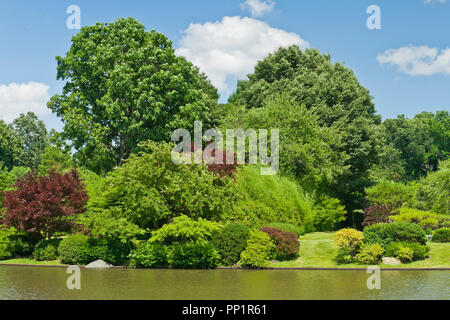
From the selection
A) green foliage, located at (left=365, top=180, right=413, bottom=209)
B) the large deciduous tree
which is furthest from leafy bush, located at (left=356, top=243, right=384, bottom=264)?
the large deciduous tree

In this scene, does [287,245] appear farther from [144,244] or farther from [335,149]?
[335,149]

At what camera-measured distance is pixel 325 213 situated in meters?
34.5

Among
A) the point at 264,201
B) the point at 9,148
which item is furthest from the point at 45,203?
the point at 9,148

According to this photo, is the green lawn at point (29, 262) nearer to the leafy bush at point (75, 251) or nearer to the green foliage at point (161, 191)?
the leafy bush at point (75, 251)

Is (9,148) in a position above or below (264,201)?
above

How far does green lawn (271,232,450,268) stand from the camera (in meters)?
20.2

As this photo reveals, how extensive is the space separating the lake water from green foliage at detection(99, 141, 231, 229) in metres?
3.07

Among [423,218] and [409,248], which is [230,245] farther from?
[423,218]

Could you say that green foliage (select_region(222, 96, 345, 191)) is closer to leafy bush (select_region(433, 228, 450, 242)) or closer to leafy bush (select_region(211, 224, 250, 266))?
leafy bush (select_region(433, 228, 450, 242))

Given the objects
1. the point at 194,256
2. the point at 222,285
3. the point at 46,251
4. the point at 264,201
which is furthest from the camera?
the point at 264,201

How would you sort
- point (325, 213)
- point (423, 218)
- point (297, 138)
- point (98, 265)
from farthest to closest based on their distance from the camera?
point (325, 213), point (297, 138), point (423, 218), point (98, 265)

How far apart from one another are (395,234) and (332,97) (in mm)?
20095

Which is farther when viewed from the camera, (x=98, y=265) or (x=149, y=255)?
(x=98, y=265)
